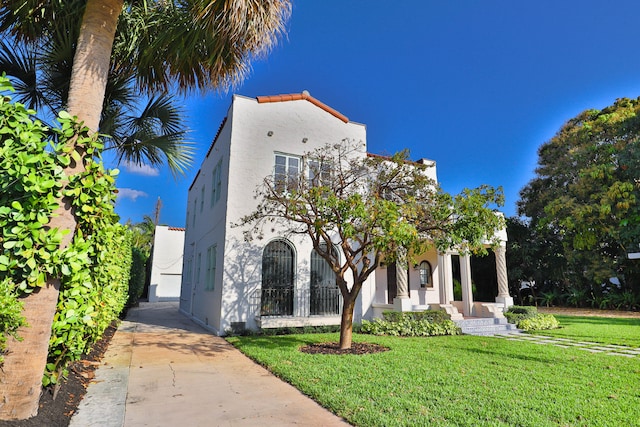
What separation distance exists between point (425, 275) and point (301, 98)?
10.2 metres

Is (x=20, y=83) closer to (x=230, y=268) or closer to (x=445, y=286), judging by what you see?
(x=230, y=268)

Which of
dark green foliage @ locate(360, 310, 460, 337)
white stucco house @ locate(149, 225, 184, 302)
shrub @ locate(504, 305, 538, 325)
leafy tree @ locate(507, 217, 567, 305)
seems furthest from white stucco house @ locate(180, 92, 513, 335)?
white stucco house @ locate(149, 225, 184, 302)

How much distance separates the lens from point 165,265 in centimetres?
3173

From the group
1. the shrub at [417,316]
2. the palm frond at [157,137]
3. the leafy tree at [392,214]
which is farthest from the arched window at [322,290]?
the palm frond at [157,137]

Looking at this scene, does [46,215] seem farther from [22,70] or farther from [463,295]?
[463,295]

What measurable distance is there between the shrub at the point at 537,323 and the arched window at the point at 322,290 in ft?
23.1

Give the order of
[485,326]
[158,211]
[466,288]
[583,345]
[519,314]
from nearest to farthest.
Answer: [583,345], [485,326], [519,314], [466,288], [158,211]

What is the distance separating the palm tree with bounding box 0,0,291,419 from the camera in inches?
140

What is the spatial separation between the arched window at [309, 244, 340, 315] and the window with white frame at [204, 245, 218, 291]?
11.8 ft

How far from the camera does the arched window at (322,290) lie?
42.1 feet

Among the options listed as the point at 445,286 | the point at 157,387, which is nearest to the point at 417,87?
the point at 445,286

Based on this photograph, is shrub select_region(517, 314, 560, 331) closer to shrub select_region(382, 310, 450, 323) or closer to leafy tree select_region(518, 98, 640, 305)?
shrub select_region(382, 310, 450, 323)

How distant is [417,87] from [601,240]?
1701cm

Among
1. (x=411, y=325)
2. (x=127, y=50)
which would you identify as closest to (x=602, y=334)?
(x=411, y=325)
